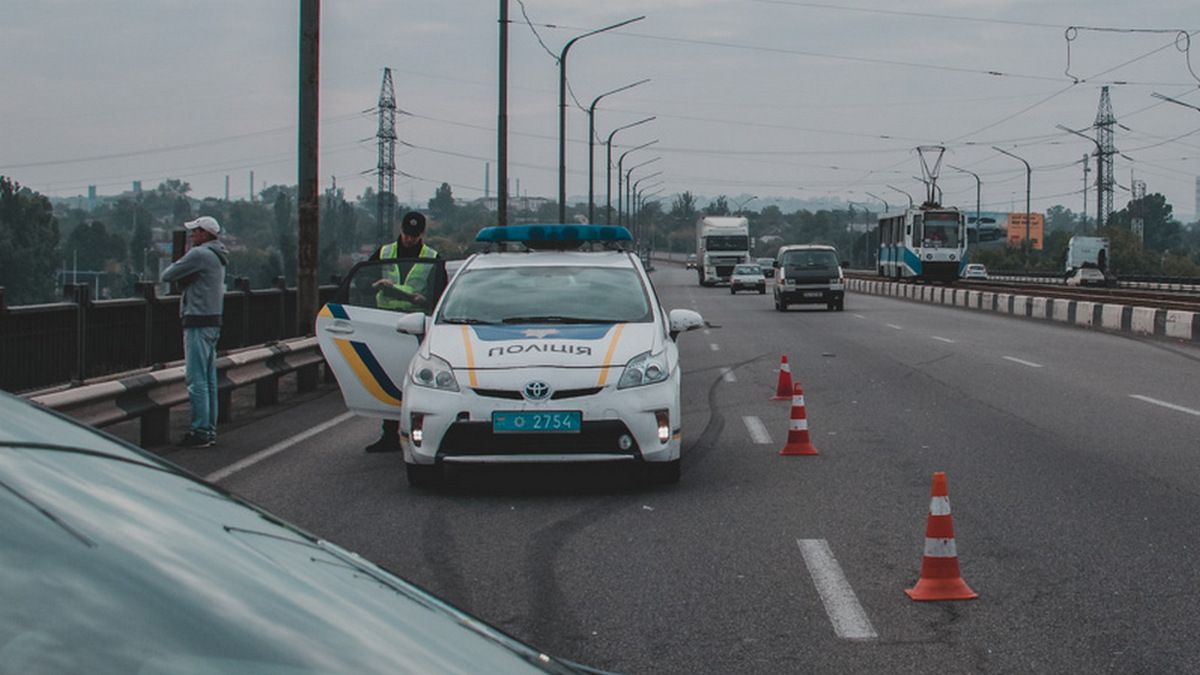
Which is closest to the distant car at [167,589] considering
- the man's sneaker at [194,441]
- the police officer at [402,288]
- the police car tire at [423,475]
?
the police car tire at [423,475]

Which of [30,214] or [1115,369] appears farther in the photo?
[30,214]

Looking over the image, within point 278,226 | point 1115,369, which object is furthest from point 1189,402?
point 278,226

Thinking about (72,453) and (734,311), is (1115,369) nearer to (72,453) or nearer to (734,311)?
(72,453)

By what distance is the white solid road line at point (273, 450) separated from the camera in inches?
415

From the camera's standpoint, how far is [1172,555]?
7586mm

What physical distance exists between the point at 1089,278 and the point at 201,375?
71534mm

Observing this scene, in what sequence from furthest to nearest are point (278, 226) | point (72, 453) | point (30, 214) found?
point (278, 226), point (30, 214), point (72, 453)

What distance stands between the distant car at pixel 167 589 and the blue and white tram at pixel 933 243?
59267mm

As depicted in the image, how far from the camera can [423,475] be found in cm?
989

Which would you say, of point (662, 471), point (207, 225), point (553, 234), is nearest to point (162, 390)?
point (207, 225)

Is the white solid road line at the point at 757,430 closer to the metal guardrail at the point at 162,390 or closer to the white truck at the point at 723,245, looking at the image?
the metal guardrail at the point at 162,390

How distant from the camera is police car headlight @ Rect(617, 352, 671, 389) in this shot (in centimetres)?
975

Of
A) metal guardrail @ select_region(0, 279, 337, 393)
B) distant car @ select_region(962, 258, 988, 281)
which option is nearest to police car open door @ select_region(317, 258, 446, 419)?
metal guardrail @ select_region(0, 279, 337, 393)

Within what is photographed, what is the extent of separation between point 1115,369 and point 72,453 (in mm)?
20400
